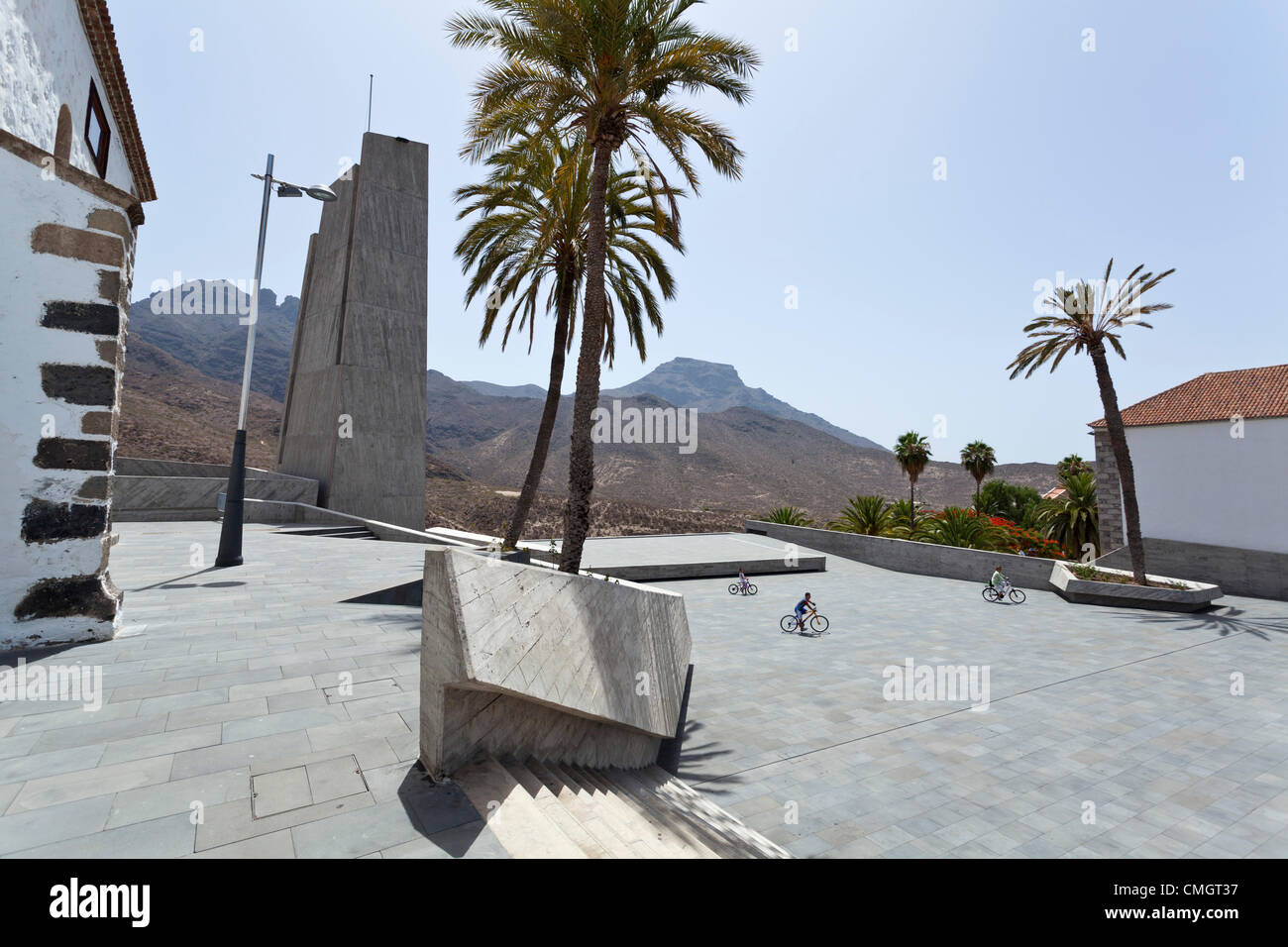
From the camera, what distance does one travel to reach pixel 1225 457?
81.7 ft

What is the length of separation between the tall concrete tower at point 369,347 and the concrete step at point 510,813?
21.0 metres

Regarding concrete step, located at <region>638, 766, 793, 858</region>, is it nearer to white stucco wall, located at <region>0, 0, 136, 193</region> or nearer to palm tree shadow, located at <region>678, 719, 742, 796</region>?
palm tree shadow, located at <region>678, 719, 742, 796</region>

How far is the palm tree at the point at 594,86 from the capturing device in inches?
404

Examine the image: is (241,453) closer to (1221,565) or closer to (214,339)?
(1221,565)

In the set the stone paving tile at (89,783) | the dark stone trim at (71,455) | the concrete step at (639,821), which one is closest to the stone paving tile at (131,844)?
the stone paving tile at (89,783)

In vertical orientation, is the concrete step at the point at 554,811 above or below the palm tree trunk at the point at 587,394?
below

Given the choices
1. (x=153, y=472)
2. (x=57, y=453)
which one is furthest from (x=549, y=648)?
(x=153, y=472)

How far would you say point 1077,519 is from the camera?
32.4 meters

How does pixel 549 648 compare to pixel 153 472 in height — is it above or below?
below

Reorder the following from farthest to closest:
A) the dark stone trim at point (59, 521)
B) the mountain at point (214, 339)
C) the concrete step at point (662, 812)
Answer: the mountain at point (214, 339) < the dark stone trim at point (59, 521) < the concrete step at point (662, 812)

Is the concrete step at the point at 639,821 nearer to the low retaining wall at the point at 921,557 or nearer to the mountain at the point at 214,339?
the low retaining wall at the point at 921,557

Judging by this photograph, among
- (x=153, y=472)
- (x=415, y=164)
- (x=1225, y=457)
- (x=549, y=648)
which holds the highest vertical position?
(x=415, y=164)

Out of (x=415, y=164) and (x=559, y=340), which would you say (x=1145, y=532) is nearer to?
(x=559, y=340)
